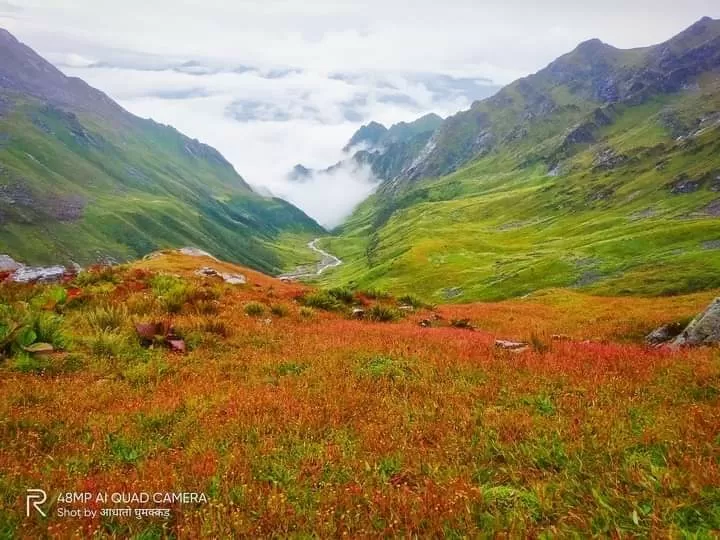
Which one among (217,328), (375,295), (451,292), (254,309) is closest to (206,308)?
(254,309)

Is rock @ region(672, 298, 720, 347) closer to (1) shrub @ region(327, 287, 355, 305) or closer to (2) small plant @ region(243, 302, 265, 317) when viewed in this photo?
(2) small plant @ region(243, 302, 265, 317)

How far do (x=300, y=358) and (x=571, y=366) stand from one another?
654cm

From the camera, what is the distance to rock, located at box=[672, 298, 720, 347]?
16344 millimetres

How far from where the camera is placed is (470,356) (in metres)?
13.4

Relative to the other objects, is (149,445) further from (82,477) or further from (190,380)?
(190,380)

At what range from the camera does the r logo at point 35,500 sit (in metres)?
5.81

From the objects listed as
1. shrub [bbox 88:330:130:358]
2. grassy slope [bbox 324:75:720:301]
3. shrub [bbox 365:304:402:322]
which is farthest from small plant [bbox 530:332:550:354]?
grassy slope [bbox 324:75:720:301]

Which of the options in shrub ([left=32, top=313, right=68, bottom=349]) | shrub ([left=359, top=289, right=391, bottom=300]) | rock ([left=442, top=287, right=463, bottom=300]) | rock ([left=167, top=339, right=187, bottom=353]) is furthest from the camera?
rock ([left=442, top=287, right=463, bottom=300])

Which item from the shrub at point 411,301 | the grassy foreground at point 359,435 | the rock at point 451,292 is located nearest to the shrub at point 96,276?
the grassy foreground at point 359,435

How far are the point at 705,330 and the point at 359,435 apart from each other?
46.5ft

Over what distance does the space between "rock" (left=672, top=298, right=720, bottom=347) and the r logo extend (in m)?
Result: 17.5

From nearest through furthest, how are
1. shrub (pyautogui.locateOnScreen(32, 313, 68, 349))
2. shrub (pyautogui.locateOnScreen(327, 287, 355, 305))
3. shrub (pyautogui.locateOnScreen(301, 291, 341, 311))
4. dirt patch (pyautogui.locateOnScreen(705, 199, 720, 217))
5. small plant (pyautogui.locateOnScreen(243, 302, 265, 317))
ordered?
1. shrub (pyautogui.locateOnScreen(32, 313, 68, 349))
2. small plant (pyautogui.locateOnScreen(243, 302, 265, 317))
3. shrub (pyautogui.locateOnScreen(301, 291, 341, 311))
4. shrub (pyautogui.locateOnScreen(327, 287, 355, 305))
5. dirt patch (pyautogui.locateOnScreen(705, 199, 720, 217))

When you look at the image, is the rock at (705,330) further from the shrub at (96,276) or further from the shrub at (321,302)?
the shrub at (96,276)

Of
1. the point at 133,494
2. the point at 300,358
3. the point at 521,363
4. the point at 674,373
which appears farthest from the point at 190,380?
the point at 674,373
